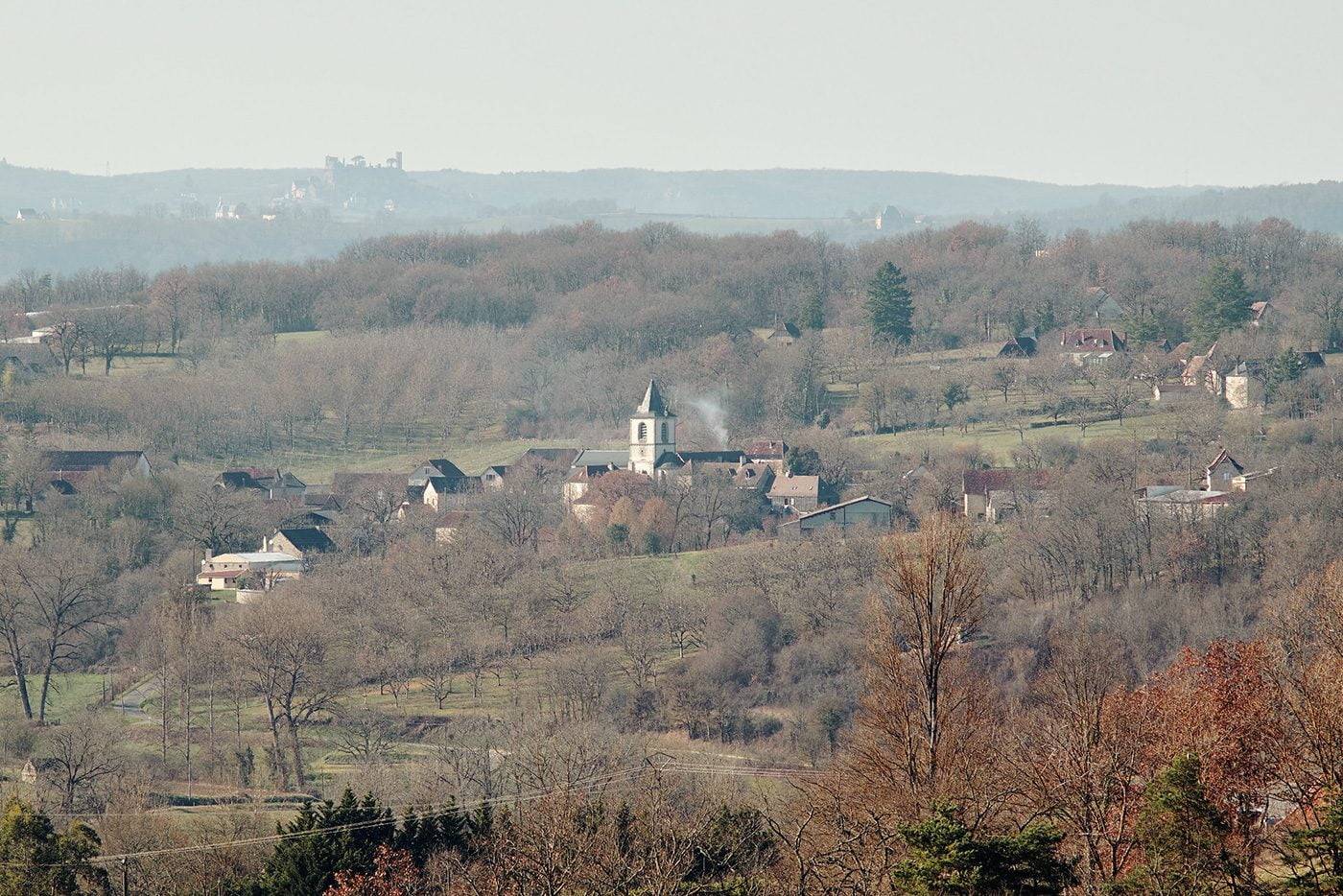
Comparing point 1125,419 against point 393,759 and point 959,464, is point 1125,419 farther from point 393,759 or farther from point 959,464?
point 393,759

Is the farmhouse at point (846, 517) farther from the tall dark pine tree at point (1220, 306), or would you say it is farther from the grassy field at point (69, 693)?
the tall dark pine tree at point (1220, 306)

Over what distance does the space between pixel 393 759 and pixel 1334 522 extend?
86.2 feet

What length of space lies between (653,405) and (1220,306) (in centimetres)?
2391

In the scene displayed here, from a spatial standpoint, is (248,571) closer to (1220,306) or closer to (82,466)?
(82,466)

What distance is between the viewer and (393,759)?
4550 cm

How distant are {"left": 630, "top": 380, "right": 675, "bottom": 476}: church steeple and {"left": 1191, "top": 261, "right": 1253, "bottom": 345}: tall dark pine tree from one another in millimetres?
22261

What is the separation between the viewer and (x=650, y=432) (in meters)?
79.4

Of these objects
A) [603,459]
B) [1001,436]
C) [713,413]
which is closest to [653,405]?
[603,459]

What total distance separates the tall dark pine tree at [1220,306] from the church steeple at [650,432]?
22261 mm

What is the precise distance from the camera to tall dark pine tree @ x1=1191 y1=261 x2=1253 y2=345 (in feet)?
280

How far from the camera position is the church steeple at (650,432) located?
79250 millimetres

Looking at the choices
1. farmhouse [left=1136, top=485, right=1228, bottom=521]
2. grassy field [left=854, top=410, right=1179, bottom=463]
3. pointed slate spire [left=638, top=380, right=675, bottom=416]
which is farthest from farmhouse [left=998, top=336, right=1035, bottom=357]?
farmhouse [left=1136, top=485, right=1228, bottom=521]

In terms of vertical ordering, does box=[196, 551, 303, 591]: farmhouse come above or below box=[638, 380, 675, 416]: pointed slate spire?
below

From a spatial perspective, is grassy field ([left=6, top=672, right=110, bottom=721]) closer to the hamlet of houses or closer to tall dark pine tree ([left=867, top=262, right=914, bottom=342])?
the hamlet of houses
